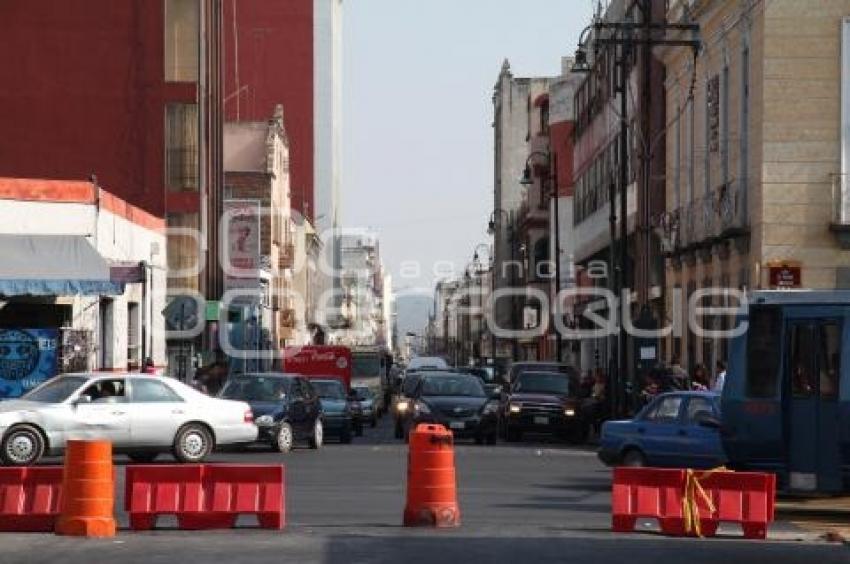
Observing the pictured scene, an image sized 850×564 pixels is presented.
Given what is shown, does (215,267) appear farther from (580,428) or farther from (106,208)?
(580,428)

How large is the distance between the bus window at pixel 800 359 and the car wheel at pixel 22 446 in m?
12.0

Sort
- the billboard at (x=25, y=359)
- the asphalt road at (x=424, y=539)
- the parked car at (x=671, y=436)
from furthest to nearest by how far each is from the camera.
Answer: the billboard at (x=25, y=359) → the parked car at (x=671, y=436) → the asphalt road at (x=424, y=539)

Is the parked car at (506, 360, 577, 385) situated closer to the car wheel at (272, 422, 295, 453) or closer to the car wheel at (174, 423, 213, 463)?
the car wheel at (272, 422, 295, 453)

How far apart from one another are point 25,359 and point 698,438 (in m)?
20.1

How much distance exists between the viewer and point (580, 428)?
150ft

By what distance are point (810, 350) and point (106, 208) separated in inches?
1200

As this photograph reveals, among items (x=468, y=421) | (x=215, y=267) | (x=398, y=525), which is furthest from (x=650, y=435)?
(x=215, y=267)

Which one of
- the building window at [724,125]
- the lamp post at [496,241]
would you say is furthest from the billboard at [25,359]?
the lamp post at [496,241]

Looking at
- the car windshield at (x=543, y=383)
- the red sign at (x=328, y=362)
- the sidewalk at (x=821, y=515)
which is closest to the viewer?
the sidewalk at (x=821, y=515)

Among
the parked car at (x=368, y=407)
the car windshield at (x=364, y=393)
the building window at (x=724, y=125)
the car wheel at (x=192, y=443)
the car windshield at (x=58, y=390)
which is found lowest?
the parked car at (x=368, y=407)

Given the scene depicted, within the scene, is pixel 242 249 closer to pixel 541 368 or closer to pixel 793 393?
pixel 541 368

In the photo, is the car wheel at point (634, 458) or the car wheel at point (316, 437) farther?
the car wheel at point (316, 437)

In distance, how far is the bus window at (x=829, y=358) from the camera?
22844mm

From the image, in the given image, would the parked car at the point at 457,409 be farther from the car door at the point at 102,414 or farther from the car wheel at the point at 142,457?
the car door at the point at 102,414
